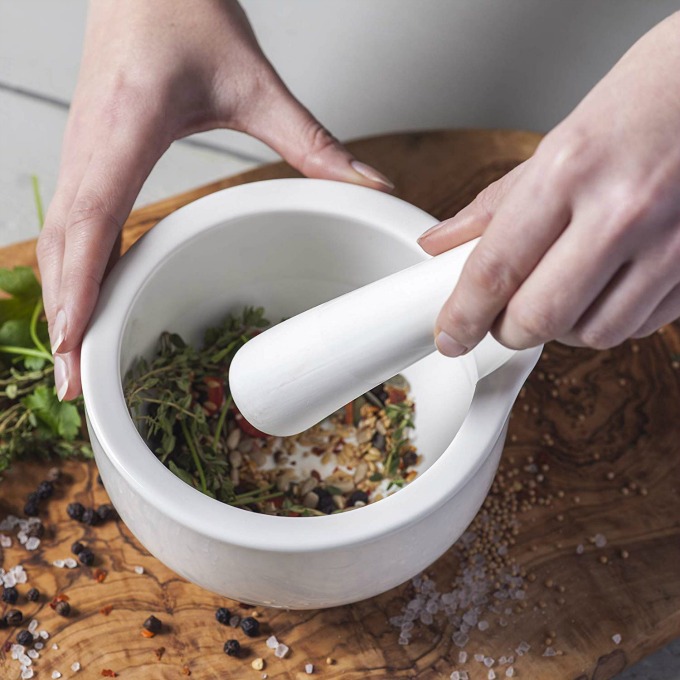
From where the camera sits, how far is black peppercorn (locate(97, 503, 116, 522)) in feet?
4.63

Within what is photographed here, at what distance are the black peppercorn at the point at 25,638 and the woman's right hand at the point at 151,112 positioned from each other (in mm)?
324

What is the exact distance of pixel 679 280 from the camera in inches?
36.4

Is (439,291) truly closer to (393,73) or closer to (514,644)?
(514,644)

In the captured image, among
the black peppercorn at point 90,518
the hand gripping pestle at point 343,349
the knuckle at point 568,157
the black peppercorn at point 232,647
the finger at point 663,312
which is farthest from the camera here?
the black peppercorn at point 90,518

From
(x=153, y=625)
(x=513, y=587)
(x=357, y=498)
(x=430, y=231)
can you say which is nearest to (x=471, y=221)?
(x=430, y=231)

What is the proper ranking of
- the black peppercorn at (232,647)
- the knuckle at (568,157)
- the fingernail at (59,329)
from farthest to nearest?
the black peppercorn at (232,647)
the fingernail at (59,329)
the knuckle at (568,157)

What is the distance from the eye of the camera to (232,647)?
1.30 meters

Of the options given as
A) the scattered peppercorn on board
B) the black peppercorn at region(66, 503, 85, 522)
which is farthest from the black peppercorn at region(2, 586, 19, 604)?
the black peppercorn at region(66, 503, 85, 522)

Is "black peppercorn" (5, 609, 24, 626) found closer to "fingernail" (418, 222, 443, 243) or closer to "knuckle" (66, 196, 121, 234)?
"knuckle" (66, 196, 121, 234)

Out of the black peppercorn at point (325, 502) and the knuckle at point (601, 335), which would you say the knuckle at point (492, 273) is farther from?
the black peppercorn at point (325, 502)

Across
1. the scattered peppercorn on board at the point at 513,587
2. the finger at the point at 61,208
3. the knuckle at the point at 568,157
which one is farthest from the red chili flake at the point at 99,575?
the knuckle at the point at 568,157

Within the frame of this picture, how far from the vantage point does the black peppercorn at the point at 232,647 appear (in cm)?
130

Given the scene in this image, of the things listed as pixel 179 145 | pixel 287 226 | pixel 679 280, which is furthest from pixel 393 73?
pixel 679 280

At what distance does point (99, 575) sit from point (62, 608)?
7cm
